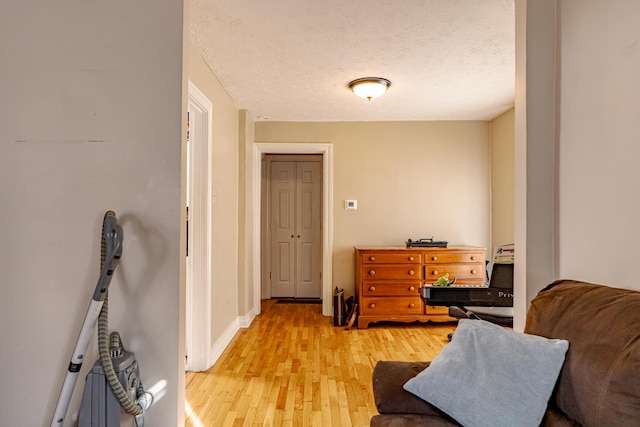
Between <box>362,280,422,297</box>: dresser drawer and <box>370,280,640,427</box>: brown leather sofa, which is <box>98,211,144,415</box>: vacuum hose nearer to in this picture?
<box>370,280,640,427</box>: brown leather sofa

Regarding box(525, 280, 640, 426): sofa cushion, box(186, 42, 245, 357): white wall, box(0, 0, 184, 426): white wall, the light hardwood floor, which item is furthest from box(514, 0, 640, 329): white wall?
box(186, 42, 245, 357): white wall

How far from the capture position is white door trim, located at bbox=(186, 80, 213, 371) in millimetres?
2850

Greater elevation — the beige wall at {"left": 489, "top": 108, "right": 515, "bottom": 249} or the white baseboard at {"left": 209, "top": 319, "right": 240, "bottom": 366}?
the beige wall at {"left": 489, "top": 108, "right": 515, "bottom": 249}

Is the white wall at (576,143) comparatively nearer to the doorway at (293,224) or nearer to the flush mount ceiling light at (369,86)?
the flush mount ceiling light at (369,86)

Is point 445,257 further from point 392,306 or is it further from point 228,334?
point 228,334

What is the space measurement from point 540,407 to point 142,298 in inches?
63.0

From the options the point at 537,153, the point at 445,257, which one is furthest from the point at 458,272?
the point at 537,153

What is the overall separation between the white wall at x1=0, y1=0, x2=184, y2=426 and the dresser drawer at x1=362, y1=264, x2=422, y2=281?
263cm

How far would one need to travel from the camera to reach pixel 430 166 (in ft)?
14.9

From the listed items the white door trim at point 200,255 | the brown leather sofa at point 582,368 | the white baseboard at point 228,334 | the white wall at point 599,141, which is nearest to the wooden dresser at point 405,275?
the white baseboard at point 228,334

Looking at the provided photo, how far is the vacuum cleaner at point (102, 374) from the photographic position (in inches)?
57.1

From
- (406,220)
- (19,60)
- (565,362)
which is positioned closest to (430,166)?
(406,220)

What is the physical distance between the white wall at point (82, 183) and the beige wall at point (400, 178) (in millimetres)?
2858

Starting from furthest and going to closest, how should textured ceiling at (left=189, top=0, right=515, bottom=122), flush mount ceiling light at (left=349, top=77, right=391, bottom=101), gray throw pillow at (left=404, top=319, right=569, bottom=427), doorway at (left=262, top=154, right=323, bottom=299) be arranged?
doorway at (left=262, top=154, right=323, bottom=299) → flush mount ceiling light at (left=349, top=77, right=391, bottom=101) → textured ceiling at (left=189, top=0, right=515, bottom=122) → gray throw pillow at (left=404, top=319, right=569, bottom=427)
